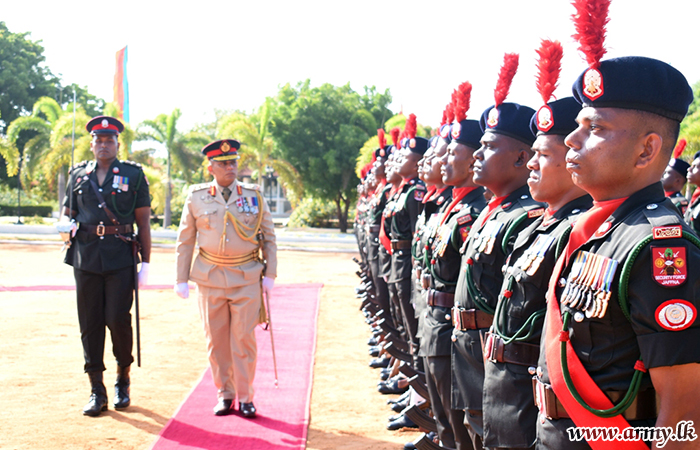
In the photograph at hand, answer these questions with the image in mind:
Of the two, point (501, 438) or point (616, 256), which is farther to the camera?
point (501, 438)

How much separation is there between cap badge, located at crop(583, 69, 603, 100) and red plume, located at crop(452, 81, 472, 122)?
2.42 metres

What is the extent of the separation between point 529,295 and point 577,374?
2.14 feet

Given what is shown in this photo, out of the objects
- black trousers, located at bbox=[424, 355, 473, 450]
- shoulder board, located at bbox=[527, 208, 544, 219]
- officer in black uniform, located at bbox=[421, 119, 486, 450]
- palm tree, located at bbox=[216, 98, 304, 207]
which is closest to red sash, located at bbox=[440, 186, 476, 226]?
officer in black uniform, located at bbox=[421, 119, 486, 450]

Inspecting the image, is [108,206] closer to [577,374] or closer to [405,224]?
[405,224]

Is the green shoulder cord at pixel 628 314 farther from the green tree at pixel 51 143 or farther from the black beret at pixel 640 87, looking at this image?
the green tree at pixel 51 143

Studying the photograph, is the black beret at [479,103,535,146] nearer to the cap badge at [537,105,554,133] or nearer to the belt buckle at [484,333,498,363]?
the cap badge at [537,105,554,133]

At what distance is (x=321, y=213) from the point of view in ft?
116

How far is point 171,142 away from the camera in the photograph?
2880cm

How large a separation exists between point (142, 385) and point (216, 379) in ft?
3.66

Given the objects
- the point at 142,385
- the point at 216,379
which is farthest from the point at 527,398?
the point at 142,385

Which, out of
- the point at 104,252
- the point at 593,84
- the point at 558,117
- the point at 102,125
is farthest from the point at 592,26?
the point at 102,125

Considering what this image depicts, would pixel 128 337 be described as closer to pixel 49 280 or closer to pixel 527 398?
pixel 527 398

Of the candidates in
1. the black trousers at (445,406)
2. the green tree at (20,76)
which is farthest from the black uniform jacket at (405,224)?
the green tree at (20,76)

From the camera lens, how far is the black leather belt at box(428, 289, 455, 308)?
4.05m
